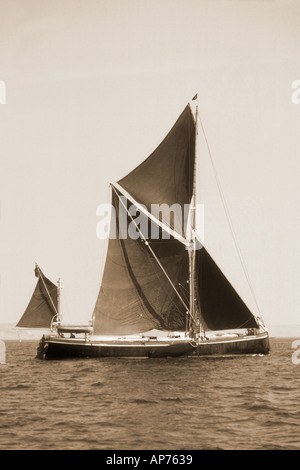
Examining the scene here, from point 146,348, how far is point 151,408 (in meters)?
23.2

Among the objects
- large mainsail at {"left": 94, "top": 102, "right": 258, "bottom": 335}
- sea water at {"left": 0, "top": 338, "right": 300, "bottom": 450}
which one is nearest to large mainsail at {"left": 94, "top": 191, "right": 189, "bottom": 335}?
large mainsail at {"left": 94, "top": 102, "right": 258, "bottom": 335}

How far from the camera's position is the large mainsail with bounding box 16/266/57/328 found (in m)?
72.2

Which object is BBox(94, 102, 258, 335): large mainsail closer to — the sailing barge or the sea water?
the sailing barge

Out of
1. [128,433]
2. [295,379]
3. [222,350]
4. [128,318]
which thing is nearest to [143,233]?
[128,318]

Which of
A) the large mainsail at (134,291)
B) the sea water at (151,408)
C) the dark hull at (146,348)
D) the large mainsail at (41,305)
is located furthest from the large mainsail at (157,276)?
the large mainsail at (41,305)

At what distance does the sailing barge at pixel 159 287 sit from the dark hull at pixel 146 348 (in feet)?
0.28

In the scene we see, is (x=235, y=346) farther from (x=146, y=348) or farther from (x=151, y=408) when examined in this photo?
(x=151, y=408)

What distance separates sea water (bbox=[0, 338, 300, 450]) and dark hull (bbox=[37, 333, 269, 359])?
5348 millimetres

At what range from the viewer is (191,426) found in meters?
21.2

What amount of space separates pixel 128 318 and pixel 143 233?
7.59 m

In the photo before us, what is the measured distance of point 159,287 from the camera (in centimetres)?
4956

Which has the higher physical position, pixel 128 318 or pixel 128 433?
pixel 128 318

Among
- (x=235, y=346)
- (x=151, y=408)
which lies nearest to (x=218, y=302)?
(x=235, y=346)
